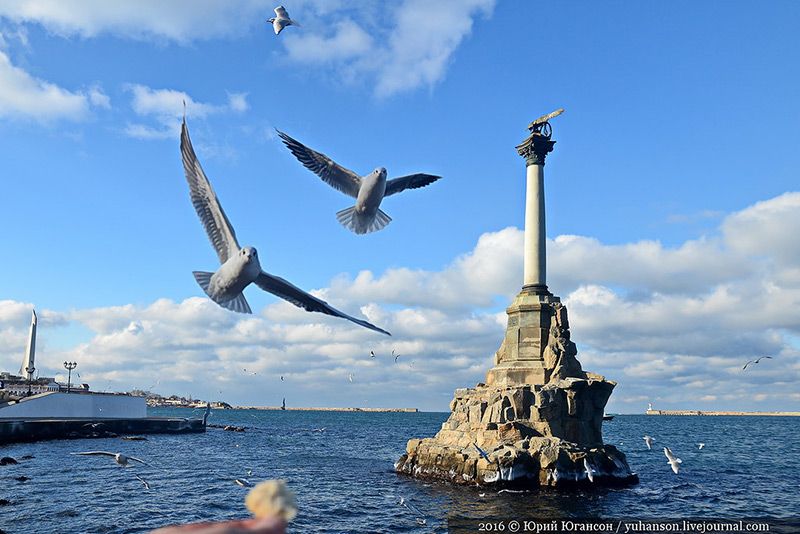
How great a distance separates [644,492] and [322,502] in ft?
60.2

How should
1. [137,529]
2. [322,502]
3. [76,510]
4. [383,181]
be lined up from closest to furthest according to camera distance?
[383,181] < [137,529] < [76,510] < [322,502]

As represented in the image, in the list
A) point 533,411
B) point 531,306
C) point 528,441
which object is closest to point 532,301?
point 531,306

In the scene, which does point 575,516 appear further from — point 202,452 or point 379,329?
point 202,452

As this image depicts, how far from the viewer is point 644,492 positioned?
125 ft

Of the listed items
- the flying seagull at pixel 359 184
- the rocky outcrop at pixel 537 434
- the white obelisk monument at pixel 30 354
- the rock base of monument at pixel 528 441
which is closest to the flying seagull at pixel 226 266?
the flying seagull at pixel 359 184

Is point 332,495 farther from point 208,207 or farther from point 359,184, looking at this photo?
point 208,207

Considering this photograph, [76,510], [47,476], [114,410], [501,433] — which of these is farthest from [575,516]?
[114,410]

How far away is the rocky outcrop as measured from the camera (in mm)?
36969

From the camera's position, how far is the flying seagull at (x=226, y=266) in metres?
6.98

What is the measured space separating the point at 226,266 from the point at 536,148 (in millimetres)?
42873

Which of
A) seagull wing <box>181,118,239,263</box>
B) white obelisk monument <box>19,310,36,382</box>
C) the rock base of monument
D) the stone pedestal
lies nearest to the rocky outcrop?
the rock base of monument

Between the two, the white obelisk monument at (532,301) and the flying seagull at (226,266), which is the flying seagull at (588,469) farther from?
the flying seagull at (226,266)

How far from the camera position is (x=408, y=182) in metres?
12.4

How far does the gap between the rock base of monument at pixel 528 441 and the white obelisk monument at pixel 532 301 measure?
1.63 metres
